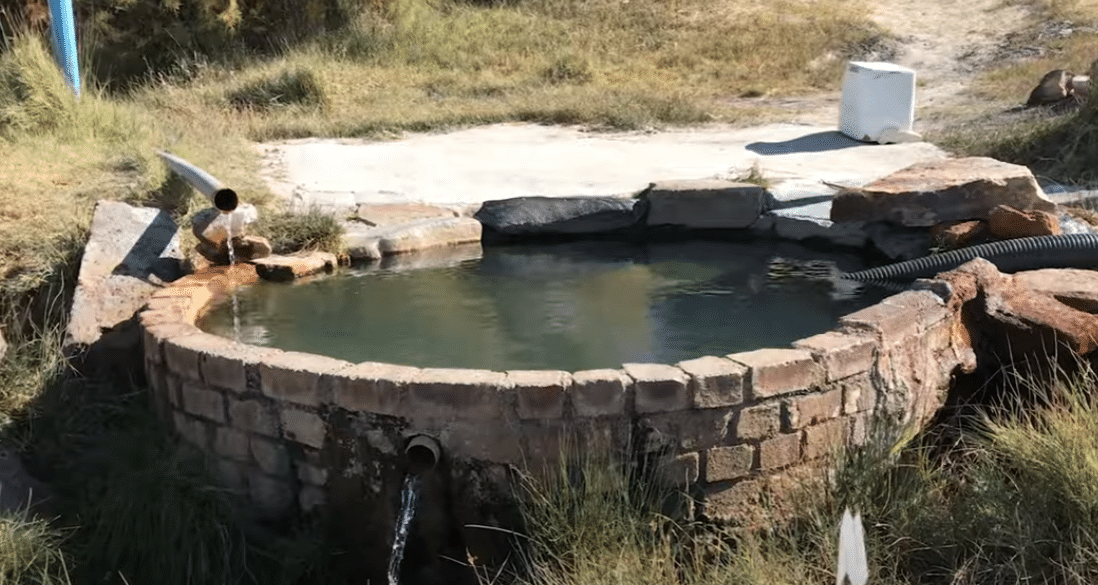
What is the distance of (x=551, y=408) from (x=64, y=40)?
6.61 metres

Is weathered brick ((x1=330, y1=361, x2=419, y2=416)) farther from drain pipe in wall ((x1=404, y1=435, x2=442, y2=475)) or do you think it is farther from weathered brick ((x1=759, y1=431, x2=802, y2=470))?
weathered brick ((x1=759, y1=431, x2=802, y2=470))

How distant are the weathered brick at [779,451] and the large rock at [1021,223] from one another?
232 centimetres

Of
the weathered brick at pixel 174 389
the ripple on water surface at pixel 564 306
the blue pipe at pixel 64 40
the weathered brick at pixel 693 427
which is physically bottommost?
the ripple on water surface at pixel 564 306

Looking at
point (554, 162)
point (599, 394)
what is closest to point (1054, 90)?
point (554, 162)

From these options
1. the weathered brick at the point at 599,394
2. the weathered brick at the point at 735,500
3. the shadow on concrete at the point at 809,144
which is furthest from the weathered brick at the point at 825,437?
the shadow on concrete at the point at 809,144

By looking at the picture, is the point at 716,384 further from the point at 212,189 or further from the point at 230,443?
the point at 212,189

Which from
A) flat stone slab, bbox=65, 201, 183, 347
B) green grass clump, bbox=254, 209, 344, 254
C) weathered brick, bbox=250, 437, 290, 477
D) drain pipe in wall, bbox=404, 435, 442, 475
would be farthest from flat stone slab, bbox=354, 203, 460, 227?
drain pipe in wall, bbox=404, 435, 442, 475

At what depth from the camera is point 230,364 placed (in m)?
4.21

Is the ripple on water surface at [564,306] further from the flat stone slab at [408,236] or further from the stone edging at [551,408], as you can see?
the stone edging at [551,408]

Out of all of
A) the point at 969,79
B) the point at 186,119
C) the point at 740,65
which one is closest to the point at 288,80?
the point at 186,119

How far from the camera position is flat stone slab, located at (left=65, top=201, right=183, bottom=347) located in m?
5.36

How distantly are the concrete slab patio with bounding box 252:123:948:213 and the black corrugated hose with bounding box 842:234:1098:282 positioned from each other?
4.69 feet

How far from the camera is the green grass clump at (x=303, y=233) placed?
20.7 ft

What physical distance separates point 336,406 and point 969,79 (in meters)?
11.7
